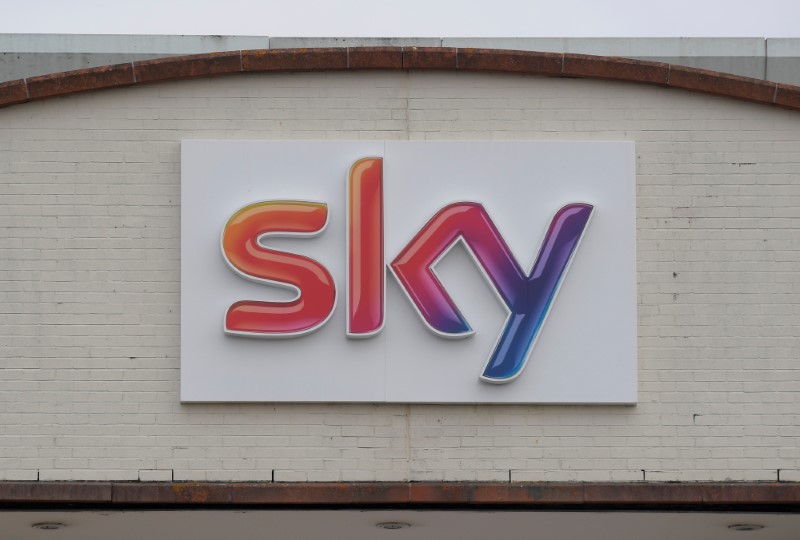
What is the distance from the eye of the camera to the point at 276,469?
1491cm

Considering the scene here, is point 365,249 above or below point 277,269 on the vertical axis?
above

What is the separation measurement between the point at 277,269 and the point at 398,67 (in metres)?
2.36

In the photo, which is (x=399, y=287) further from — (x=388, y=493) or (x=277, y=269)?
(x=388, y=493)

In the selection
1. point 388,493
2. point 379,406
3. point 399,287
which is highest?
point 399,287

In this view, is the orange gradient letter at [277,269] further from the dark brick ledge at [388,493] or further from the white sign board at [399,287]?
the dark brick ledge at [388,493]

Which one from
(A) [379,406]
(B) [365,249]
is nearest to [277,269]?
(B) [365,249]

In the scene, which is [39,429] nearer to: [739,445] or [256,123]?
[256,123]

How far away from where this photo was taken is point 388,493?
14734 mm

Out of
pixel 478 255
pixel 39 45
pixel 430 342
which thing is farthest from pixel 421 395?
pixel 39 45

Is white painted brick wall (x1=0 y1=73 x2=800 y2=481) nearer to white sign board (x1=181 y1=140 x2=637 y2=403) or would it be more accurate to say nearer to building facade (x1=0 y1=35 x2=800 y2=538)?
building facade (x1=0 y1=35 x2=800 y2=538)

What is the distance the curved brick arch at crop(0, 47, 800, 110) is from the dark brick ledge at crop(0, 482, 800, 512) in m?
3.82

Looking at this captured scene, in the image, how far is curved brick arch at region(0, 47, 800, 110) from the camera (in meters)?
15.4

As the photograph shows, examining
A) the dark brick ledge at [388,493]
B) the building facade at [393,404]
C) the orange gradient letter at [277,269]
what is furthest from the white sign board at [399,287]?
the dark brick ledge at [388,493]

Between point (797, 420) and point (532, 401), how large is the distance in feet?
8.47
